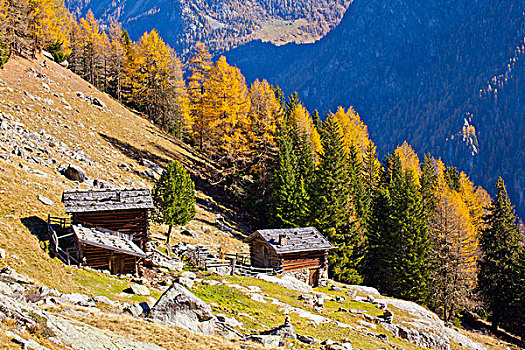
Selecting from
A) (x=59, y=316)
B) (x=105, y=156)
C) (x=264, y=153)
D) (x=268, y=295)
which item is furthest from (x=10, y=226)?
(x=264, y=153)

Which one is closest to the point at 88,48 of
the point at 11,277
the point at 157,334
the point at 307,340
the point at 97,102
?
the point at 97,102

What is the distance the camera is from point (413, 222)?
159ft

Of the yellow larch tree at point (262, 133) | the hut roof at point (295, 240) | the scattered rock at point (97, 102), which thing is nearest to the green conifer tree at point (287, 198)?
the yellow larch tree at point (262, 133)

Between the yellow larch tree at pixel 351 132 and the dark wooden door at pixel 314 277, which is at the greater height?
the yellow larch tree at pixel 351 132

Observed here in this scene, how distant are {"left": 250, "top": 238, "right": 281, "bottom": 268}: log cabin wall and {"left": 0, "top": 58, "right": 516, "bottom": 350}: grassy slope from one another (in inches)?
104

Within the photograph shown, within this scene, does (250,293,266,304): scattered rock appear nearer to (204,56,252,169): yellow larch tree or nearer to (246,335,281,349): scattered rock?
(246,335,281,349): scattered rock

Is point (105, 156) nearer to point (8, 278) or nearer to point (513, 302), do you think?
point (8, 278)

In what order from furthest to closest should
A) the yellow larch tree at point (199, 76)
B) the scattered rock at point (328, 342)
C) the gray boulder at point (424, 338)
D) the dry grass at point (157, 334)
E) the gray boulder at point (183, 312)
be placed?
the yellow larch tree at point (199, 76)
the gray boulder at point (424, 338)
the scattered rock at point (328, 342)
the gray boulder at point (183, 312)
the dry grass at point (157, 334)

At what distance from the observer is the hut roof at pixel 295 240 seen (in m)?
39.2

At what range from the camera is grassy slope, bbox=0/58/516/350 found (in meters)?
21.6

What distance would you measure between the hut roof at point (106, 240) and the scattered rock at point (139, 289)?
345cm

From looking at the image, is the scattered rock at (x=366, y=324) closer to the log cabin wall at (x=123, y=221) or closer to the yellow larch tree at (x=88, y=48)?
the log cabin wall at (x=123, y=221)

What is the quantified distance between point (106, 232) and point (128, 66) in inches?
1787

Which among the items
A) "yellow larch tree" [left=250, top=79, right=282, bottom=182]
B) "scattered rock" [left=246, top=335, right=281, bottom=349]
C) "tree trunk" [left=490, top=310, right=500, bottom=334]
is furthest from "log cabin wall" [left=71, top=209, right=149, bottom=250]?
"tree trunk" [left=490, top=310, right=500, bottom=334]
